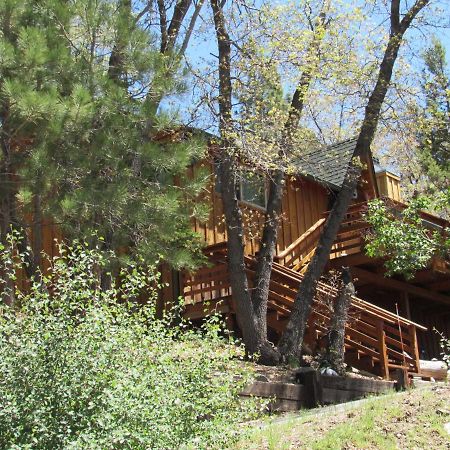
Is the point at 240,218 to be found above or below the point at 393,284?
above

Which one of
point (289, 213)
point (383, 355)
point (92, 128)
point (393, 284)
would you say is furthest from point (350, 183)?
point (92, 128)

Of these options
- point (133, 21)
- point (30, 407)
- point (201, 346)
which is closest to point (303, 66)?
point (133, 21)

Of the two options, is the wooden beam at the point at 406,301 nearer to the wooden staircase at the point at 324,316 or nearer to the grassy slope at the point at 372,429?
the wooden staircase at the point at 324,316

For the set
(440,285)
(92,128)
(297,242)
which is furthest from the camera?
(440,285)

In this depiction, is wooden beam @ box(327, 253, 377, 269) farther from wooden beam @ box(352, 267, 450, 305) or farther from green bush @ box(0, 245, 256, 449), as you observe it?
green bush @ box(0, 245, 256, 449)

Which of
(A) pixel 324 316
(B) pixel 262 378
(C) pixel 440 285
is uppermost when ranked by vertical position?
(C) pixel 440 285

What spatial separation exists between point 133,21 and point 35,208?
2.96 meters

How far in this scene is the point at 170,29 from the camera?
13.5 meters

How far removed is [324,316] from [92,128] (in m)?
6.22

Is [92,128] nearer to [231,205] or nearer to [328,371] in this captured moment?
[231,205]

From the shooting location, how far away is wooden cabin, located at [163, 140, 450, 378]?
45.1 feet

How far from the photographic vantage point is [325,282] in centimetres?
1697

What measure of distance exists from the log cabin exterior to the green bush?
225 inches

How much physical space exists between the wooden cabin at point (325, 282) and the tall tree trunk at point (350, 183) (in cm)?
58
